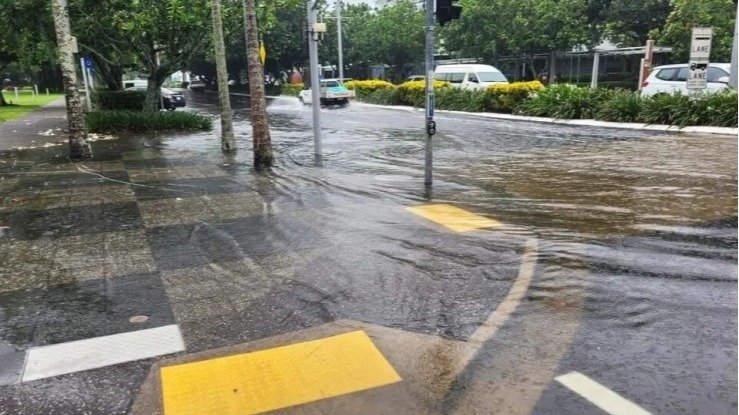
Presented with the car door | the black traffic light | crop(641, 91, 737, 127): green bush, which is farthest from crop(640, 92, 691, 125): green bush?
the black traffic light

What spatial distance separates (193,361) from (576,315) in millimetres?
2918

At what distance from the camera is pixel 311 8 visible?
1305cm

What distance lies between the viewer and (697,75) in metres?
16.2

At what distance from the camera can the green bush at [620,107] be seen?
18.0 metres

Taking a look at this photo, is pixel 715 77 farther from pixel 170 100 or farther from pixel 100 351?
pixel 170 100

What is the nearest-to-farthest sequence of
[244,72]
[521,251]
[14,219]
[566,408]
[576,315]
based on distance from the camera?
[566,408]
[576,315]
[521,251]
[14,219]
[244,72]

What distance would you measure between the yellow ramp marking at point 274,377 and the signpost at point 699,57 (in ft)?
A: 50.1

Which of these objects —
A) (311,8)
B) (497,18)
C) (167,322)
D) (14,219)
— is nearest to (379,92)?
(497,18)

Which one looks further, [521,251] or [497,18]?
[497,18]

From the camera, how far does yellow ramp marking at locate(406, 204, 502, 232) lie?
7.32 metres

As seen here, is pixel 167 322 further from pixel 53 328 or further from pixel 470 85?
pixel 470 85

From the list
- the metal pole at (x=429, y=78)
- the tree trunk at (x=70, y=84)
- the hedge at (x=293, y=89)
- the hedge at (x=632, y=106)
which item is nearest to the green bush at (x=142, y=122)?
the tree trunk at (x=70, y=84)

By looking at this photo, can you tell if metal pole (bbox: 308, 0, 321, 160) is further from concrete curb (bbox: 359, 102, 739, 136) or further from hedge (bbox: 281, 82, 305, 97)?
hedge (bbox: 281, 82, 305, 97)

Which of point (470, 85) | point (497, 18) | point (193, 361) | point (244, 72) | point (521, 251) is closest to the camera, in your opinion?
point (193, 361)
